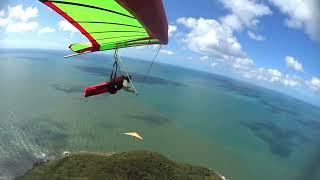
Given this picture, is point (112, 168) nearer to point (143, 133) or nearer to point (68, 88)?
point (143, 133)

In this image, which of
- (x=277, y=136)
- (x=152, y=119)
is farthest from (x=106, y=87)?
(x=277, y=136)

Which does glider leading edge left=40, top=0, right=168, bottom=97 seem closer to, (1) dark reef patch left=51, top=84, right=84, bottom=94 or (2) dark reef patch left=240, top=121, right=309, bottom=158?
(2) dark reef patch left=240, top=121, right=309, bottom=158

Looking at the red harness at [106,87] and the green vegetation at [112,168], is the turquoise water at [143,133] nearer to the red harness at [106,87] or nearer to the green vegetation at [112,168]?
the green vegetation at [112,168]

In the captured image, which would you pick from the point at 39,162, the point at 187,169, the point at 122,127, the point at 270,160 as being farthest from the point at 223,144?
the point at 39,162

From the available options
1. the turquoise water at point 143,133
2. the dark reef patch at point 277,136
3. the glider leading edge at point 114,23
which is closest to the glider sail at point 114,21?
the glider leading edge at point 114,23

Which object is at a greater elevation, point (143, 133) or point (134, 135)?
point (134, 135)

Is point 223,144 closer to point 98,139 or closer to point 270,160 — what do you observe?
point 270,160
